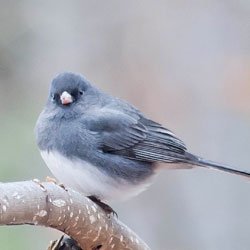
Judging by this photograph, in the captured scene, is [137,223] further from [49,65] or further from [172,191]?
[49,65]

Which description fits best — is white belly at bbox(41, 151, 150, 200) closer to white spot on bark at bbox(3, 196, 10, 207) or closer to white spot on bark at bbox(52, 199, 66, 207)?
white spot on bark at bbox(52, 199, 66, 207)

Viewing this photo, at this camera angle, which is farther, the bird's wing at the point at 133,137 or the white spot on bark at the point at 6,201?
the bird's wing at the point at 133,137

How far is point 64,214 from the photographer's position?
1.54 m

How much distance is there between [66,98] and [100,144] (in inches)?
7.1

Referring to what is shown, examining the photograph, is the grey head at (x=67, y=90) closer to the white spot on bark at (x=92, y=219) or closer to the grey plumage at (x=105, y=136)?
the grey plumage at (x=105, y=136)

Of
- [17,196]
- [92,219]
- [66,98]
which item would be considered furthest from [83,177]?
[17,196]

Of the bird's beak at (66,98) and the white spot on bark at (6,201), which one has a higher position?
the bird's beak at (66,98)

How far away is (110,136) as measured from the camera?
235 centimetres

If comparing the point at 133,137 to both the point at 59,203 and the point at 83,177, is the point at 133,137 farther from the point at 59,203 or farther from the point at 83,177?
the point at 59,203

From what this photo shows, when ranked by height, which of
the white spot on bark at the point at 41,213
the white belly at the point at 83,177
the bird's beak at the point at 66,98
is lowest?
the white belly at the point at 83,177

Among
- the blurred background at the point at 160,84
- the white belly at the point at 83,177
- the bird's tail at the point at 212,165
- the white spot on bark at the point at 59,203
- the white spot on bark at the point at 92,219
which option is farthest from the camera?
the blurred background at the point at 160,84

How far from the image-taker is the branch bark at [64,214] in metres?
1.42

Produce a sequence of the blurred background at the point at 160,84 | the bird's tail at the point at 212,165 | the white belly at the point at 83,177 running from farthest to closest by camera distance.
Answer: the blurred background at the point at 160,84, the bird's tail at the point at 212,165, the white belly at the point at 83,177

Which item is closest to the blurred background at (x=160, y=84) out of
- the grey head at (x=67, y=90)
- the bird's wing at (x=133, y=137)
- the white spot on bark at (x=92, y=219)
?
the bird's wing at (x=133, y=137)
